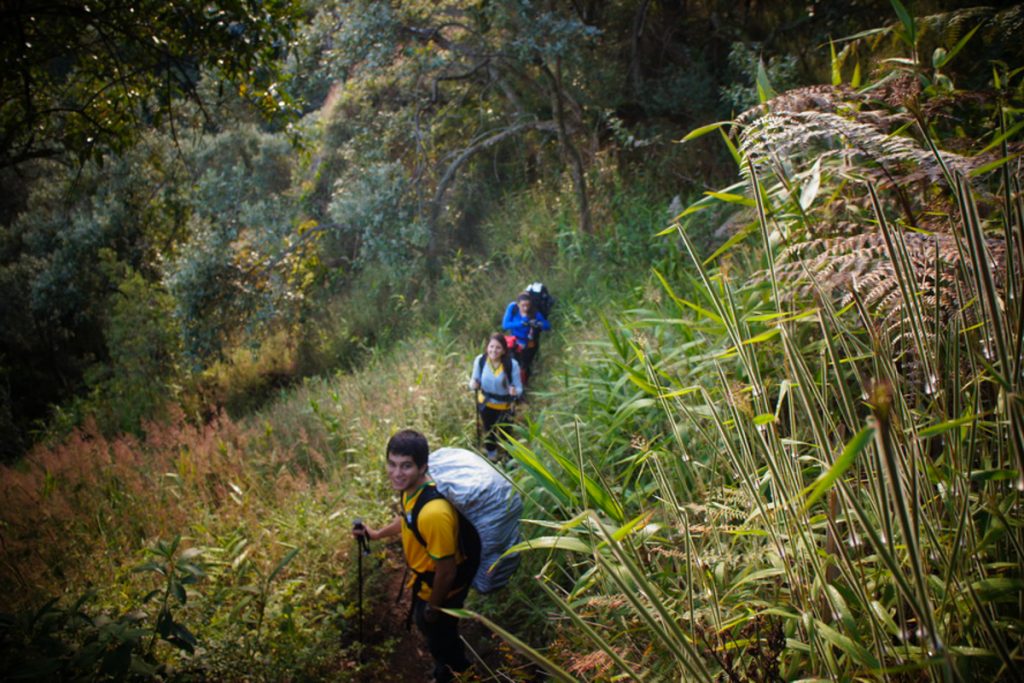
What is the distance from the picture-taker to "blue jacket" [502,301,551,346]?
22.9 ft

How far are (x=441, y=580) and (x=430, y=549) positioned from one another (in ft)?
0.55

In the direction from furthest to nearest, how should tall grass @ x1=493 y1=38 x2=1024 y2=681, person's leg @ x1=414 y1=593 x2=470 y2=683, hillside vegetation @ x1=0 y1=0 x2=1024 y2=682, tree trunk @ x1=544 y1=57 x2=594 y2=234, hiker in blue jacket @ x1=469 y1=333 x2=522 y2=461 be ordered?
tree trunk @ x1=544 y1=57 x2=594 y2=234 < hiker in blue jacket @ x1=469 y1=333 x2=522 y2=461 < person's leg @ x1=414 y1=593 x2=470 y2=683 < hillside vegetation @ x1=0 y1=0 x2=1024 y2=682 < tall grass @ x1=493 y1=38 x2=1024 y2=681

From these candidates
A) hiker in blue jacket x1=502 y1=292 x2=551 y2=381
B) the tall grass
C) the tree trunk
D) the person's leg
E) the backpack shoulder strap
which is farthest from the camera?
the tree trunk

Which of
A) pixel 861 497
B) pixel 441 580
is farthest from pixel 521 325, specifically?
pixel 861 497

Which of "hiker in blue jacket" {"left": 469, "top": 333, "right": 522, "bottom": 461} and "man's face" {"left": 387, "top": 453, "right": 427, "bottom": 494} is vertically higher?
"man's face" {"left": 387, "top": 453, "right": 427, "bottom": 494}

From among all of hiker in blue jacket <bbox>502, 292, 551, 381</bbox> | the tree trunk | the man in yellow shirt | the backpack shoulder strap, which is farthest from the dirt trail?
the tree trunk

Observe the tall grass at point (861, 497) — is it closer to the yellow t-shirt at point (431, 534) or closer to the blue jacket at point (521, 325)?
the yellow t-shirt at point (431, 534)

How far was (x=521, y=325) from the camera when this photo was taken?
23.0 ft

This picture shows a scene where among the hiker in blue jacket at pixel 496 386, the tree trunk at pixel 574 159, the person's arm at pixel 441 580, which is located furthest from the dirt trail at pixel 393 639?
the tree trunk at pixel 574 159

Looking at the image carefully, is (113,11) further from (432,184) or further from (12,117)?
(432,184)

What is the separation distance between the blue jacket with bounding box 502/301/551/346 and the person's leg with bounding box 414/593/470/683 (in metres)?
3.93

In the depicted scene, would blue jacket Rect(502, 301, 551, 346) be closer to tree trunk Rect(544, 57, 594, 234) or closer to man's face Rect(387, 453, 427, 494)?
tree trunk Rect(544, 57, 594, 234)

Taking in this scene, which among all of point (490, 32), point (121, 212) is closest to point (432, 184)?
point (490, 32)

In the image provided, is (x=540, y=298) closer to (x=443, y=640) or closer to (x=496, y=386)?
(x=496, y=386)
